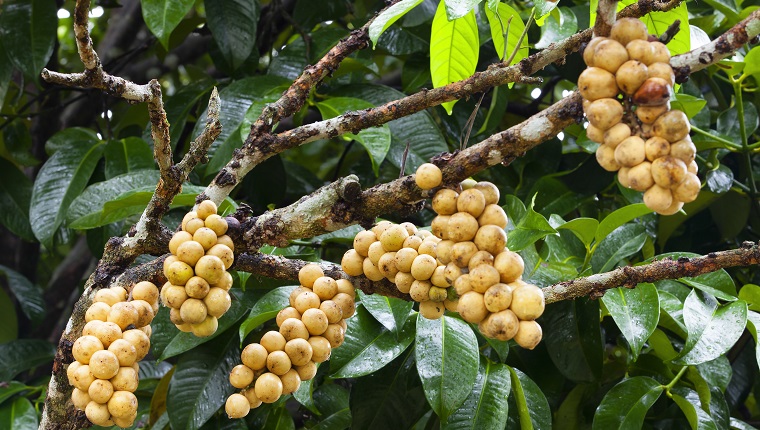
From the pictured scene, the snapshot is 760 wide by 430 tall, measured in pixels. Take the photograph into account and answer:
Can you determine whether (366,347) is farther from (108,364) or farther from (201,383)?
(108,364)

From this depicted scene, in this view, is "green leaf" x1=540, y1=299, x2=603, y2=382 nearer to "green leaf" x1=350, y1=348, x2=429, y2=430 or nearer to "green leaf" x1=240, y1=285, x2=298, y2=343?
"green leaf" x1=350, y1=348, x2=429, y2=430

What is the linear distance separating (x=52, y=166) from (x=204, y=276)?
83 centimetres

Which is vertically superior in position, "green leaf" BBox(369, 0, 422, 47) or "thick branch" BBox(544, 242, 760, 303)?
"green leaf" BBox(369, 0, 422, 47)

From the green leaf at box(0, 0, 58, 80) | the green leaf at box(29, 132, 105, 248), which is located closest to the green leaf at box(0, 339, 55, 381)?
the green leaf at box(29, 132, 105, 248)

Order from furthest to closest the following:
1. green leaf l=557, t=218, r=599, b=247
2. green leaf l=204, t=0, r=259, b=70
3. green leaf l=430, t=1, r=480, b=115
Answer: green leaf l=204, t=0, r=259, b=70 → green leaf l=557, t=218, r=599, b=247 → green leaf l=430, t=1, r=480, b=115

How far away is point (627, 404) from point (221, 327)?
489 mm

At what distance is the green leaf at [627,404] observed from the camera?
3.05 feet

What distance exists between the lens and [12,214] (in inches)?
59.3

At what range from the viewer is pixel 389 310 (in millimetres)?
905

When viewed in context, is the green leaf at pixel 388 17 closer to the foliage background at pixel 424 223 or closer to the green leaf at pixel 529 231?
the foliage background at pixel 424 223

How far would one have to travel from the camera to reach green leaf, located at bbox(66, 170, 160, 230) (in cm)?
108

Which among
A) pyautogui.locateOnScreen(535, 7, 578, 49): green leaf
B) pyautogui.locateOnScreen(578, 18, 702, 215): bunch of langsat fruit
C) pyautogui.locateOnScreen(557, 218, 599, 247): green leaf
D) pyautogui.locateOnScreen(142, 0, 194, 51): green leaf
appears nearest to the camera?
pyautogui.locateOnScreen(578, 18, 702, 215): bunch of langsat fruit

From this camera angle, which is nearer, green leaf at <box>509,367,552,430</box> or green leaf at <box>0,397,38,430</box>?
green leaf at <box>509,367,552,430</box>

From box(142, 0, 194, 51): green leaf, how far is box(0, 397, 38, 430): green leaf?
56 cm
